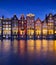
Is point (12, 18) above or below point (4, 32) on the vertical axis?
above

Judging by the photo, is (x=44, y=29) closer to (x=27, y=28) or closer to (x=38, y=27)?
(x=38, y=27)

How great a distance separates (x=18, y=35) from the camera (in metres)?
64.0

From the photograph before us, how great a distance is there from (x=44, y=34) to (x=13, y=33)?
41.1 ft

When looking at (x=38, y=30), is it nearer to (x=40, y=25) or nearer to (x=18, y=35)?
(x=40, y=25)

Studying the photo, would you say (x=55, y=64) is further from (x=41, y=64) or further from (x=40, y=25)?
(x=40, y=25)

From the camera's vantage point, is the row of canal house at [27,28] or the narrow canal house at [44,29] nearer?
the row of canal house at [27,28]

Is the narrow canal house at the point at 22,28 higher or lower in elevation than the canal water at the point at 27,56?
higher

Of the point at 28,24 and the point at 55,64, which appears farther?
the point at 28,24

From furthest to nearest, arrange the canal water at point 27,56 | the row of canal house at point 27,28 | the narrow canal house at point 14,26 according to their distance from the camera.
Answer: the row of canal house at point 27,28 < the narrow canal house at point 14,26 < the canal water at point 27,56

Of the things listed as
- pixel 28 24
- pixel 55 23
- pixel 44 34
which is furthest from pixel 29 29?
pixel 55 23

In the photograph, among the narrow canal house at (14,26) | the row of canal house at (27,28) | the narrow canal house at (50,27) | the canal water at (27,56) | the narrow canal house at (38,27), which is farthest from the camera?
the narrow canal house at (50,27)

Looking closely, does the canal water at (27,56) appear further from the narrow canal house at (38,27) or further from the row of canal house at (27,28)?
the narrow canal house at (38,27)

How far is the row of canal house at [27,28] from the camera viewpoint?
209 ft

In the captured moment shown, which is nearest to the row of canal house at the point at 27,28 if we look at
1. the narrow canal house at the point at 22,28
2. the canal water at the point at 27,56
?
the narrow canal house at the point at 22,28
